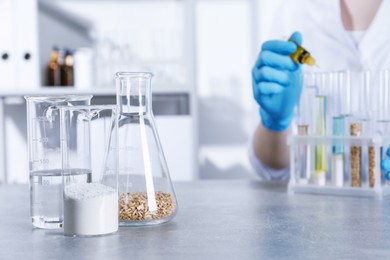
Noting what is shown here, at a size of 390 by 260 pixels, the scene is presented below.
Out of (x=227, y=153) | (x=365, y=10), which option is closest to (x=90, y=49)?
(x=227, y=153)

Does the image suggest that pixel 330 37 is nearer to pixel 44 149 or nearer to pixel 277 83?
pixel 277 83

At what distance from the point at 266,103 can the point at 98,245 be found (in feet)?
3.15

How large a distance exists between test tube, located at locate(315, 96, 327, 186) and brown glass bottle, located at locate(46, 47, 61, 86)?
1.99 metres

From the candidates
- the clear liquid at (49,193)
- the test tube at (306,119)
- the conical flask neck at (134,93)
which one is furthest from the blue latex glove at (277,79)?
the clear liquid at (49,193)

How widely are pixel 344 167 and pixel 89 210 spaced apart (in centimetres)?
70

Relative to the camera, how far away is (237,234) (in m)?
0.92

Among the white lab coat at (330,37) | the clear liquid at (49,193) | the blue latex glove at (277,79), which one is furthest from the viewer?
the white lab coat at (330,37)

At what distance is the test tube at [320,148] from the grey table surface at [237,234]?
3.6 inches

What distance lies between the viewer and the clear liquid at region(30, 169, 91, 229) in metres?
0.95

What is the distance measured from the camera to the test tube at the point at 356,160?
1.33m

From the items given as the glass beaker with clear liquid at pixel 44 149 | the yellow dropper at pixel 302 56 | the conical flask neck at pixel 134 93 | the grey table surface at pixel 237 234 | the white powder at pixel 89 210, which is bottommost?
the grey table surface at pixel 237 234

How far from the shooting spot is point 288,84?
1.68m

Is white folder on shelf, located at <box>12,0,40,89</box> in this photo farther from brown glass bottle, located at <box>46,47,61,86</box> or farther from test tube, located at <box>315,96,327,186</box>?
test tube, located at <box>315,96,327,186</box>

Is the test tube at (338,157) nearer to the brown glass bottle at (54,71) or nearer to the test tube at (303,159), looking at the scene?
the test tube at (303,159)
